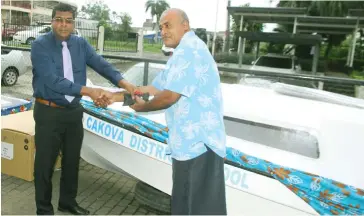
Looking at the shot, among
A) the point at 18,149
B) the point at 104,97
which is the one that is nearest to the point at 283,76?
the point at 104,97

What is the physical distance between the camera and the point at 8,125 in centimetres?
398

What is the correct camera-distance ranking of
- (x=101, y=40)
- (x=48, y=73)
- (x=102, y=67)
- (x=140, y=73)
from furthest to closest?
(x=101, y=40), (x=140, y=73), (x=102, y=67), (x=48, y=73)

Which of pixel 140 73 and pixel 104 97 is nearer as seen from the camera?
pixel 104 97

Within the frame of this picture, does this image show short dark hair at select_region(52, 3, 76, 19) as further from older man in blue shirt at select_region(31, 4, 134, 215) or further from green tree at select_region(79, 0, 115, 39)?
green tree at select_region(79, 0, 115, 39)

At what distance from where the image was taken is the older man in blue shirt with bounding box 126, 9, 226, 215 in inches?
83.5

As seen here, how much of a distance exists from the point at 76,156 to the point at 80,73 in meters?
0.75

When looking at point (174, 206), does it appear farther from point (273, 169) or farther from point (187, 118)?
point (273, 169)

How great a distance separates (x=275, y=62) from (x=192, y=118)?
10.9 m

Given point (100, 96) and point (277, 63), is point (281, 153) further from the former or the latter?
point (277, 63)

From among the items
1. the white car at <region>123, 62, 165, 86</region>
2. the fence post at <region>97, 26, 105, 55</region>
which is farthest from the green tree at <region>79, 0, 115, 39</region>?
the white car at <region>123, 62, 165, 86</region>

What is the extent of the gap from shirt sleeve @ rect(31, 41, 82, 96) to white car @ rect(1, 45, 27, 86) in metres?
6.90

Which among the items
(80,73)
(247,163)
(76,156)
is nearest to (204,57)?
(247,163)

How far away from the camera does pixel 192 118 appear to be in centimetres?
217

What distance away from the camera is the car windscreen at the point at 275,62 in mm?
12359
